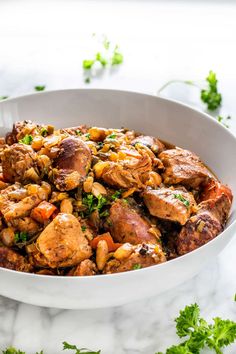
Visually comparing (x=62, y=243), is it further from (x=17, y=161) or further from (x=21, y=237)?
(x=17, y=161)

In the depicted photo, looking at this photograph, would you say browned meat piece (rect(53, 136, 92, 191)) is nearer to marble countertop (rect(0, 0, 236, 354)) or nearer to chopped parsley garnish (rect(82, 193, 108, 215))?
chopped parsley garnish (rect(82, 193, 108, 215))

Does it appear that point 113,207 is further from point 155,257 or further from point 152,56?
point 152,56

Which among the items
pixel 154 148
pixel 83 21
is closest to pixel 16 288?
pixel 154 148

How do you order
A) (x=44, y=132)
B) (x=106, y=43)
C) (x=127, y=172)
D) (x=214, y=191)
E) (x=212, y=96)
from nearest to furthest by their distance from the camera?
1. (x=127, y=172)
2. (x=214, y=191)
3. (x=44, y=132)
4. (x=212, y=96)
5. (x=106, y=43)

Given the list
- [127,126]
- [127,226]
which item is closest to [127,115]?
[127,126]

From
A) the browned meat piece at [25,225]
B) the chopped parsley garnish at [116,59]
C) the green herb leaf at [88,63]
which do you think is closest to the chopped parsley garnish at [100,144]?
the browned meat piece at [25,225]

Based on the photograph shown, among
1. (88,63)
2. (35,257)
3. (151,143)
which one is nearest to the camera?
(35,257)

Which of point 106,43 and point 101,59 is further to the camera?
point 106,43

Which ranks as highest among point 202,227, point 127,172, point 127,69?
point 127,172
